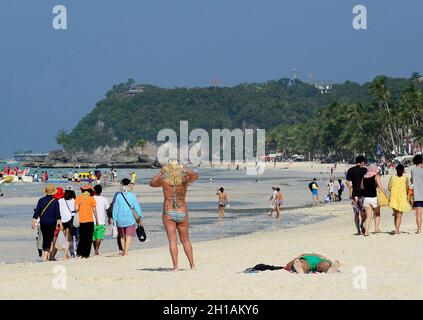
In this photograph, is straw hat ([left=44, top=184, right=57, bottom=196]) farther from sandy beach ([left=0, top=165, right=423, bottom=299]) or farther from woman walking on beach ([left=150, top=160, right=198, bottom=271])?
woman walking on beach ([left=150, top=160, right=198, bottom=271])

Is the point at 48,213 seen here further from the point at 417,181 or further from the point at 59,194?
the point at 417,181

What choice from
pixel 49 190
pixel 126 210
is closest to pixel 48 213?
pixel 49 190

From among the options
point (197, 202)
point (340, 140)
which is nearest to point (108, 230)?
point (197, 202)

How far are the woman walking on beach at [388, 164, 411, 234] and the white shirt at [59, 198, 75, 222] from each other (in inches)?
238

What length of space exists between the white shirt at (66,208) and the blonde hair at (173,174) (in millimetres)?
4425

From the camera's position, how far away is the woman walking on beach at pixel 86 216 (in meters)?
15.9

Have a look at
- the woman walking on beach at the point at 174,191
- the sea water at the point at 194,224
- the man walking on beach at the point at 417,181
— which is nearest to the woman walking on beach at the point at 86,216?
the sea water at the point at 194,224

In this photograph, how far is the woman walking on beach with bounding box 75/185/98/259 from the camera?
15.9 metres

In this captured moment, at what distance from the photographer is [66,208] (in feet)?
53.1

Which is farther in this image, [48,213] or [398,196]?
[398,196]

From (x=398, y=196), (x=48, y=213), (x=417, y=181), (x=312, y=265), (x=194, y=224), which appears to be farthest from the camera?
(x=194, y=224)

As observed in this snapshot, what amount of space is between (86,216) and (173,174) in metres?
4.24

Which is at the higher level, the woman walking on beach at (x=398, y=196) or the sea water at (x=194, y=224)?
the woman walking on beach at (x=398, y=196)

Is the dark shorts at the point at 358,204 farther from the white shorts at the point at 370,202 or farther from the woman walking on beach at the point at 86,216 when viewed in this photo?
the woman walking on beach at the point at 86,216
